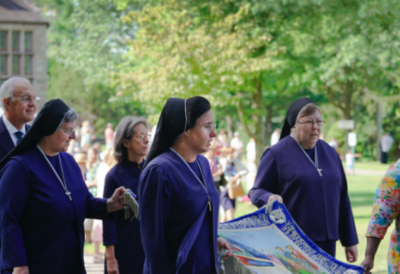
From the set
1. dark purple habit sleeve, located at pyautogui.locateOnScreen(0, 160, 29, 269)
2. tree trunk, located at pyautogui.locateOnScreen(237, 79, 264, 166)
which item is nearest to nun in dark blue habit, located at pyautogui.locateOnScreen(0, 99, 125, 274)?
dark purple habit sleeve, located at pyautogui.locateOnScreen(0, 160, 29, 269)

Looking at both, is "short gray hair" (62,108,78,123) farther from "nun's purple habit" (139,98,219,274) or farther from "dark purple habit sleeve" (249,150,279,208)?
"dark purple habit sleeve" (249,150,279,208)

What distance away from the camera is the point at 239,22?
15922mm

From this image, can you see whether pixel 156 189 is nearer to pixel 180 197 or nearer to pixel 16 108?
pixel 180 197

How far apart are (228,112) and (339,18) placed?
101ft

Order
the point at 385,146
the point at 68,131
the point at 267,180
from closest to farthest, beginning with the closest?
the point at 68,131 → the point at 267,180 → the point at 385,146

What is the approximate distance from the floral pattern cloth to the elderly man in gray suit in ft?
9.52

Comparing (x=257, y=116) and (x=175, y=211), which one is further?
(x=257, y=116)

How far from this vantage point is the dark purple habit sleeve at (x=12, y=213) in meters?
3.29

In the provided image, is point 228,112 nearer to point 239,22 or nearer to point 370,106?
point 370,106

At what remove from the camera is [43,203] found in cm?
346

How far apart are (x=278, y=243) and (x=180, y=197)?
1524 millimetres

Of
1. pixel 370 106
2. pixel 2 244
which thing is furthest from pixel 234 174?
pixel 370 106

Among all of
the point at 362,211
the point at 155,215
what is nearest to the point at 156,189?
the point at 155,215

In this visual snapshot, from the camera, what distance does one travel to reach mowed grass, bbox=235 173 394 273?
8953 millimetres
